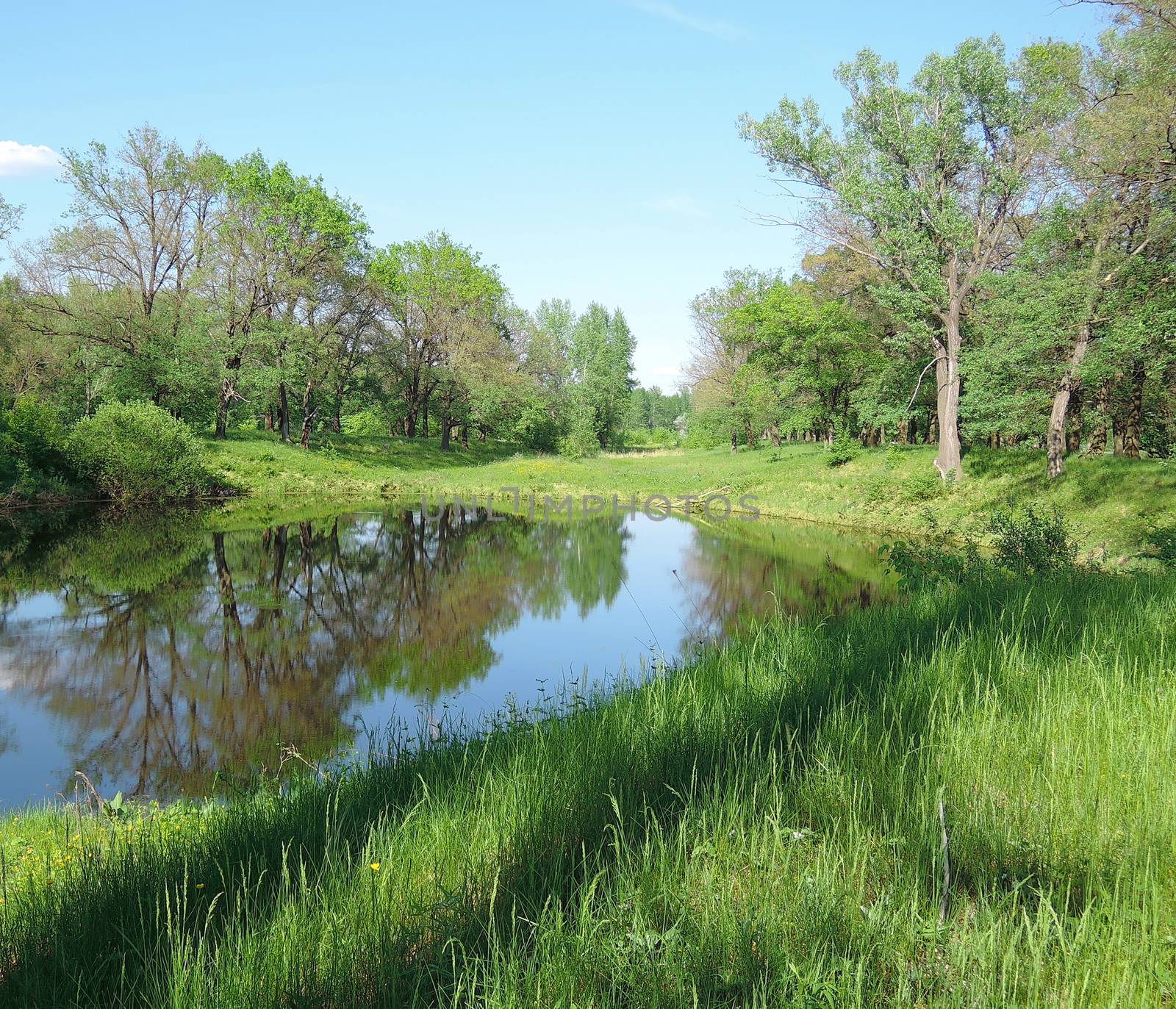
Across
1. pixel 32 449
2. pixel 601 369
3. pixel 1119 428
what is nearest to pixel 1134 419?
pixel 1119 428

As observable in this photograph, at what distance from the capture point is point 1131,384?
20.2m

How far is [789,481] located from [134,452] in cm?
2532

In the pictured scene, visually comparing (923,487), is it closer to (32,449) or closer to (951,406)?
(951,406)

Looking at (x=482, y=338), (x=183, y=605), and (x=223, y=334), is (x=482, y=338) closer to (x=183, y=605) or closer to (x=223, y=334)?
(x=223, y=334)

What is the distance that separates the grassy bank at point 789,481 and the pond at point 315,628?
3.46 meters

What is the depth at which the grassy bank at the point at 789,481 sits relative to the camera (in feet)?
52.9

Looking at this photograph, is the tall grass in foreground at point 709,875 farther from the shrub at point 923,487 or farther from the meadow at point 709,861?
the shrub at point 923,487

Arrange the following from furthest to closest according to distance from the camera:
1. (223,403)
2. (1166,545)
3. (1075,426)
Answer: (223,403) < (1075,426) < (1166,545)

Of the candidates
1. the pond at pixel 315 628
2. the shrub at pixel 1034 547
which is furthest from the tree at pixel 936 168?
the shrub at pixel 1034 547

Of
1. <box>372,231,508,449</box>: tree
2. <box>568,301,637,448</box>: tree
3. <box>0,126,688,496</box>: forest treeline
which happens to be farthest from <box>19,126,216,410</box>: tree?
<box>568,301,637,448</box>: tree

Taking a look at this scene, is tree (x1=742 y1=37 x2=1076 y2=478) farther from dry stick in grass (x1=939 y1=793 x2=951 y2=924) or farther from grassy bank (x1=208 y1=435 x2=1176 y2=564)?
dry stick in grass (x1=939 y1=793 x2=951 y2=924)

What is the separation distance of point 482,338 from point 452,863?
147 ft

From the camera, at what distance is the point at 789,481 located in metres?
28.6

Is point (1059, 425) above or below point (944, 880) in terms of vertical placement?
above
